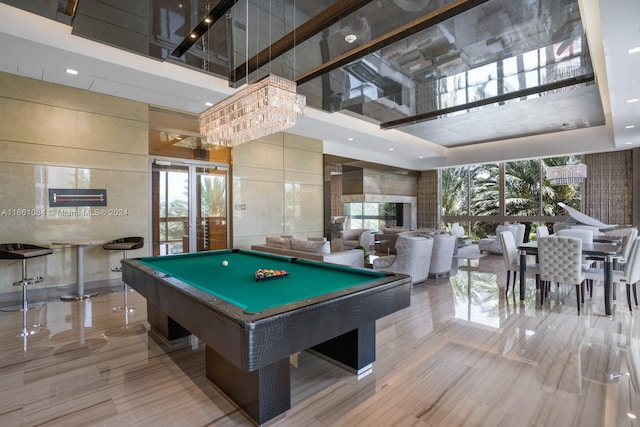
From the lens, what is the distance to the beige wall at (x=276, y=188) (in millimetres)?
7668

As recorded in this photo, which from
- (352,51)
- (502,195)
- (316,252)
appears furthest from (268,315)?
(502,195)

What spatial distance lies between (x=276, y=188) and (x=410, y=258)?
167 inches

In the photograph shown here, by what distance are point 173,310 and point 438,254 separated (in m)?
5.19

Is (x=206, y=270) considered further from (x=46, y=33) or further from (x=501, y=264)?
(x=501, y=264)

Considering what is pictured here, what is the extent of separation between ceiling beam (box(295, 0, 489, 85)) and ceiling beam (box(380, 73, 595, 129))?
3.28 m

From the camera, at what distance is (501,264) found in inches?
326

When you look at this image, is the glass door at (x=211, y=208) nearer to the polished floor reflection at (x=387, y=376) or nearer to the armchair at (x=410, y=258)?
the polished floor reflection at (x=387, y=376)

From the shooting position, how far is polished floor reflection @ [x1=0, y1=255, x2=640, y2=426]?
218cm

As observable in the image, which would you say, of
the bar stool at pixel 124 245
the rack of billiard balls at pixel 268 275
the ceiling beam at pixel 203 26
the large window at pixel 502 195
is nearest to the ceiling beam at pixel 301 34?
the ceiling beam at pixel 203 26

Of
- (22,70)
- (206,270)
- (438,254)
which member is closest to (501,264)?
(438,254)

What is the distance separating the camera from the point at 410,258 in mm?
5445

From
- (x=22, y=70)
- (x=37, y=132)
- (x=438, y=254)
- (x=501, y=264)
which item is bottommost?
(x=501, y=264)

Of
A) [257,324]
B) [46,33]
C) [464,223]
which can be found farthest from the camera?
[464,223]

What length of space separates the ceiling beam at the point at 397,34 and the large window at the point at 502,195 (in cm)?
911
